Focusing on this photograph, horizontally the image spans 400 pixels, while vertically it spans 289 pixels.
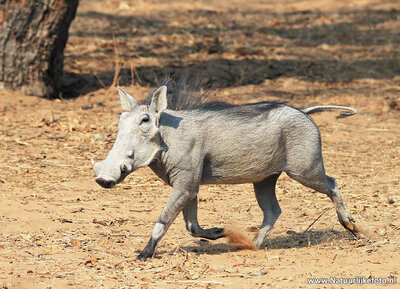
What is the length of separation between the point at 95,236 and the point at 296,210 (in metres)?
1.95

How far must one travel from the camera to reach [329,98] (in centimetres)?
1038

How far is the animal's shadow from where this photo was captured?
5.12m

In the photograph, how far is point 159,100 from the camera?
4.53 m

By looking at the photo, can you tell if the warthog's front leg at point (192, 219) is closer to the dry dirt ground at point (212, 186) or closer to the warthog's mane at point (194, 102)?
the dry dirt ground at point (212, 186)

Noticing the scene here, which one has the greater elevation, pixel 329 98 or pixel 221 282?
pixel 221 282

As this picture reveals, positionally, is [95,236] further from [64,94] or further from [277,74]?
[277,74]

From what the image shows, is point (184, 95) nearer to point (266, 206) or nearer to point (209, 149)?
point (209, 149)

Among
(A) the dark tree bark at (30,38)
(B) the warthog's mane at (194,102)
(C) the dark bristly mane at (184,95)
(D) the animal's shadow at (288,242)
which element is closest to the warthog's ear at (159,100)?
(B) the warthog's mane at (194,102)

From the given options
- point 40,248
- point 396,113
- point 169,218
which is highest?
point 169,218

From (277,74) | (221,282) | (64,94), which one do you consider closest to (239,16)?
(277,74)

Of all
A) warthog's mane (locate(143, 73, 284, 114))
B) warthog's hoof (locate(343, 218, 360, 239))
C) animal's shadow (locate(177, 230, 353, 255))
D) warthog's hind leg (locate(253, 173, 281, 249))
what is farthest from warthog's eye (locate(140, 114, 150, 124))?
warthog's hoof (locate(343, 218, 360, 239))

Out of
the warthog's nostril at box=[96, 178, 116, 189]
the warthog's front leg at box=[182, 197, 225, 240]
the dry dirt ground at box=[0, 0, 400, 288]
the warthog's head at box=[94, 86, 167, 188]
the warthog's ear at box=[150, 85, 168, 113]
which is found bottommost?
the dry dirt ground at box=[0, 0, 400, 288]

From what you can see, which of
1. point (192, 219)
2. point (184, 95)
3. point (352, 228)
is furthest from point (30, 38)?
point (352, 228)

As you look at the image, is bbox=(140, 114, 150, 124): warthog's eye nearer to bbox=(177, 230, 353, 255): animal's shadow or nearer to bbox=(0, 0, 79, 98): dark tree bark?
bbox=(177, 230, 353, 255): animal's shadow
